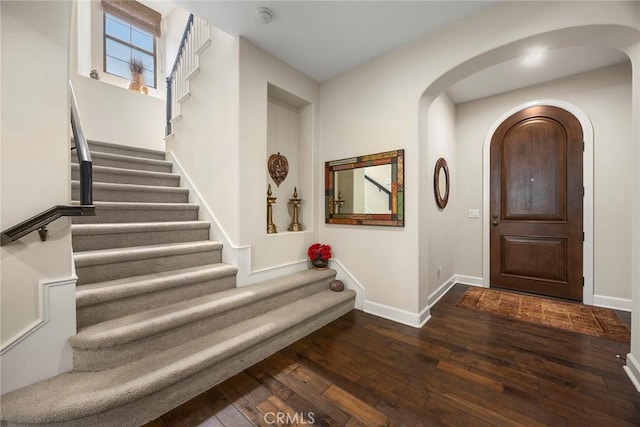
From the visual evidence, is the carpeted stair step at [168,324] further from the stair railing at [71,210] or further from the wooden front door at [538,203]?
the wooden front door at [538,203]

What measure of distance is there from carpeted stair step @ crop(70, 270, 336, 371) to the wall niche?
39.4 inches

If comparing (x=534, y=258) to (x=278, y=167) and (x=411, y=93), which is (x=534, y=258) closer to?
(x=411, y=93)

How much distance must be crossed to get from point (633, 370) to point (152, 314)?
324cm

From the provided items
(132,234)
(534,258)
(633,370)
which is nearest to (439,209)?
(534,258)

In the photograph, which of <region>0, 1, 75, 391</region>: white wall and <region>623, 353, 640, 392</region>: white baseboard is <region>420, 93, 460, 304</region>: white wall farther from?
<region>0, 1, 75, 391</region>: white wall

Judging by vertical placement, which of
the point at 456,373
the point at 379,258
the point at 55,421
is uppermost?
the point at 379,258

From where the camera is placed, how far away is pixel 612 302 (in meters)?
2.92

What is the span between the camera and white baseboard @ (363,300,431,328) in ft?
8.21

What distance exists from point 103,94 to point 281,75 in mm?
3170

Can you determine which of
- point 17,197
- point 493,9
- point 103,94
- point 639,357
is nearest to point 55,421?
point 17,197

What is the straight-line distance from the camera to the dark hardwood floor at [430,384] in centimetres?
141

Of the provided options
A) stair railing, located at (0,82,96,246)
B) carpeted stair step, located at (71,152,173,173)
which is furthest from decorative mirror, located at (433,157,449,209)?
carpeted stair step, located at (71,152,173,173)

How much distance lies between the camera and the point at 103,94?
3.97 metres

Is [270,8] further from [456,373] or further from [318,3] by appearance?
[456,373]
